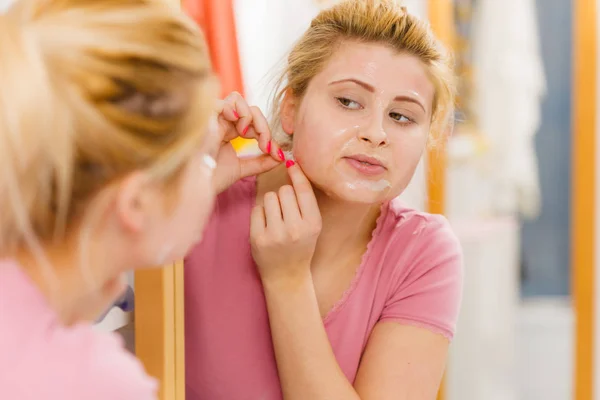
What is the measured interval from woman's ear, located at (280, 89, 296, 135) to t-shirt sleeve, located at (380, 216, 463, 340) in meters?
0.22

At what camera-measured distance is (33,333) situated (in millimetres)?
496

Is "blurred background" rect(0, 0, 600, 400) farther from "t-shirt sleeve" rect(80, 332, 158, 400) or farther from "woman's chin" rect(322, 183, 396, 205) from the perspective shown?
"t-shirt sleeve" rect(80, 332, 158, 400)

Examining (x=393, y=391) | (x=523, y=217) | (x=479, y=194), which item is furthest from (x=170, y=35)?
(x=523, y=217)

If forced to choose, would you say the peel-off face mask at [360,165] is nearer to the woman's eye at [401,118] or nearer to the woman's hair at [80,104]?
the woman's eye at [401,118]

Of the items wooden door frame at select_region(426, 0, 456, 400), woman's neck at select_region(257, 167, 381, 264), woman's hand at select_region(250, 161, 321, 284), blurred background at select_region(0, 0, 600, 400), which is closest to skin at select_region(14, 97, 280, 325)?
woman's hand at select_region(250, 161, 321, 284)

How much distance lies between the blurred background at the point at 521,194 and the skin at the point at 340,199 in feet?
2.00

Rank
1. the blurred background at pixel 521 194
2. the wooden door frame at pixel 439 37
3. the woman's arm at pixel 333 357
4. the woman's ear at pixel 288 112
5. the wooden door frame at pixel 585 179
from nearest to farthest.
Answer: the woman's arm at pixel 333 357
the woman's ear at pixel 288 112
the wooden door frame at pixel 439 37
the blurred background at pixel 521 194
the wooden door frame at pixel 585 179

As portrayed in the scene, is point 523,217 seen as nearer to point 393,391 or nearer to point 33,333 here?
point 393,391

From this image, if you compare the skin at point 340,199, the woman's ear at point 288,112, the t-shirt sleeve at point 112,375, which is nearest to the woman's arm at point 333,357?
the skin at point 340,199

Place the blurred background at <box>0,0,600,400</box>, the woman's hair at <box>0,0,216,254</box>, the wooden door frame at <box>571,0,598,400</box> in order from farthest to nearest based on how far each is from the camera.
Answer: the wooden door frame at <box>571,0,598,400</box>
the blurred background at <box>0,0,600,400</box>
the woman's hair at <box>0,0,216,254</box>

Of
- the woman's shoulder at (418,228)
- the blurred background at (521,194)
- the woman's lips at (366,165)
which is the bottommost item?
the blurred background at (521,194)

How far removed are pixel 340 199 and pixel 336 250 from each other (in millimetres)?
91

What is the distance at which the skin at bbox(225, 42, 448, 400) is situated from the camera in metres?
0.84

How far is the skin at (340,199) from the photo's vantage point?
0.84 m
